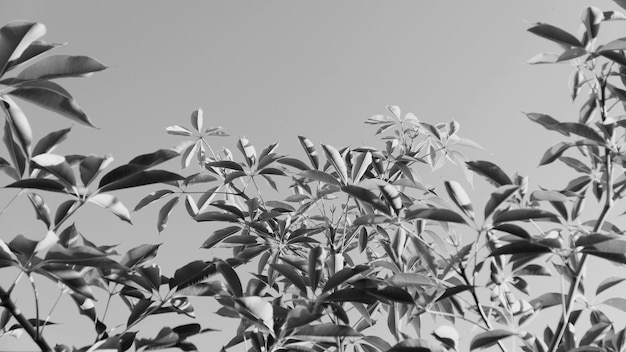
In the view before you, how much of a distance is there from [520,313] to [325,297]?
1.99 ft

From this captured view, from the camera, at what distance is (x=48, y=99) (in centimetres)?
91

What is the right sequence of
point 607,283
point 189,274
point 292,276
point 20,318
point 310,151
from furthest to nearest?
point 310,151 → point 607,283 → point 292,276 → point 189,274 → point 20,318

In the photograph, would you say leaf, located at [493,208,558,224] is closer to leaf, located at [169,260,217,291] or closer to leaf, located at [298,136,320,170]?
leaf, located at [169,260,217,291]

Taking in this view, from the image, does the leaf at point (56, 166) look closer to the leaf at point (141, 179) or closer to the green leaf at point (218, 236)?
the leaf at point (141, 179)

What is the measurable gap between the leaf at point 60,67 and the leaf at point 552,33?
0.86m

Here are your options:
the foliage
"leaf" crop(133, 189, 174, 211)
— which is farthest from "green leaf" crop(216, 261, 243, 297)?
"leaf" crop(133, 189, 174, 211)

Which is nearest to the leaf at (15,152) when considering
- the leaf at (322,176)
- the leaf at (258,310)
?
the leaf at (258,310)

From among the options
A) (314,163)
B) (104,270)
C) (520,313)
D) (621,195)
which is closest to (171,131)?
(314,163)

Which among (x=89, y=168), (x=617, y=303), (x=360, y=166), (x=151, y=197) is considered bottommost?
(x=617, y=303)

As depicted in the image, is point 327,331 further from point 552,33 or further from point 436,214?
point 552,33

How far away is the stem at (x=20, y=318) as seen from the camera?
0.85 m


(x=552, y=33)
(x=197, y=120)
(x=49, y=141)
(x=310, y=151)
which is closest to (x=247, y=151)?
(x=310, y=151)

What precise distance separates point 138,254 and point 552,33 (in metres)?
0.97

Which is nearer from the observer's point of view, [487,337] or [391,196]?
[487,337]
